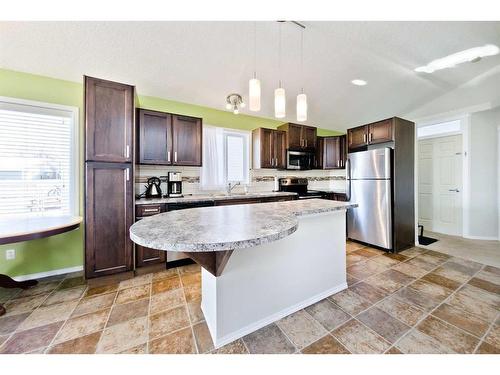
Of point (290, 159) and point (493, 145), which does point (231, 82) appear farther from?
point (493, 145)

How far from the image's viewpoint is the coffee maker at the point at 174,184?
3.13m

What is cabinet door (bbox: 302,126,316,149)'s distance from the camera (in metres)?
4.28

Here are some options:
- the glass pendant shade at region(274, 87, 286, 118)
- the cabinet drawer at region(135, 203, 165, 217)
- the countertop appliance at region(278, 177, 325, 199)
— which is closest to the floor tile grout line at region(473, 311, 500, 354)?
the glass pendant shade at region(274, 87, 286, 118)

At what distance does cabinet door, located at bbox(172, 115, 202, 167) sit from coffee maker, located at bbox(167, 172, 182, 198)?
214 mm

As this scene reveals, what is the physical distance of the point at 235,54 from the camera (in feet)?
8.13

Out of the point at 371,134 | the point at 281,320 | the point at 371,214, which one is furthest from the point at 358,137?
the point at 281,320

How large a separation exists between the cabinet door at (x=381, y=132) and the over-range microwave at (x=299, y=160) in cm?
122

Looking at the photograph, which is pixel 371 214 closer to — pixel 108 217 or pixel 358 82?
pixel 358 82

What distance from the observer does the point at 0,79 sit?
2.27 meters

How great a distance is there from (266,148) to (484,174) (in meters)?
4.11

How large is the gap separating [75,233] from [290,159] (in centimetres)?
371

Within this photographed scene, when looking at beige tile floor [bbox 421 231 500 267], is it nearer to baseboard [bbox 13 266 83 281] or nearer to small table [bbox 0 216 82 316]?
small table [bbox 0 216 82 316]

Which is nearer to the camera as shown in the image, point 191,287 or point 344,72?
point 191,287

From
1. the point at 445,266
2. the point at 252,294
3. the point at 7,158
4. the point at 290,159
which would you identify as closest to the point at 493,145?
the point at 445,266
